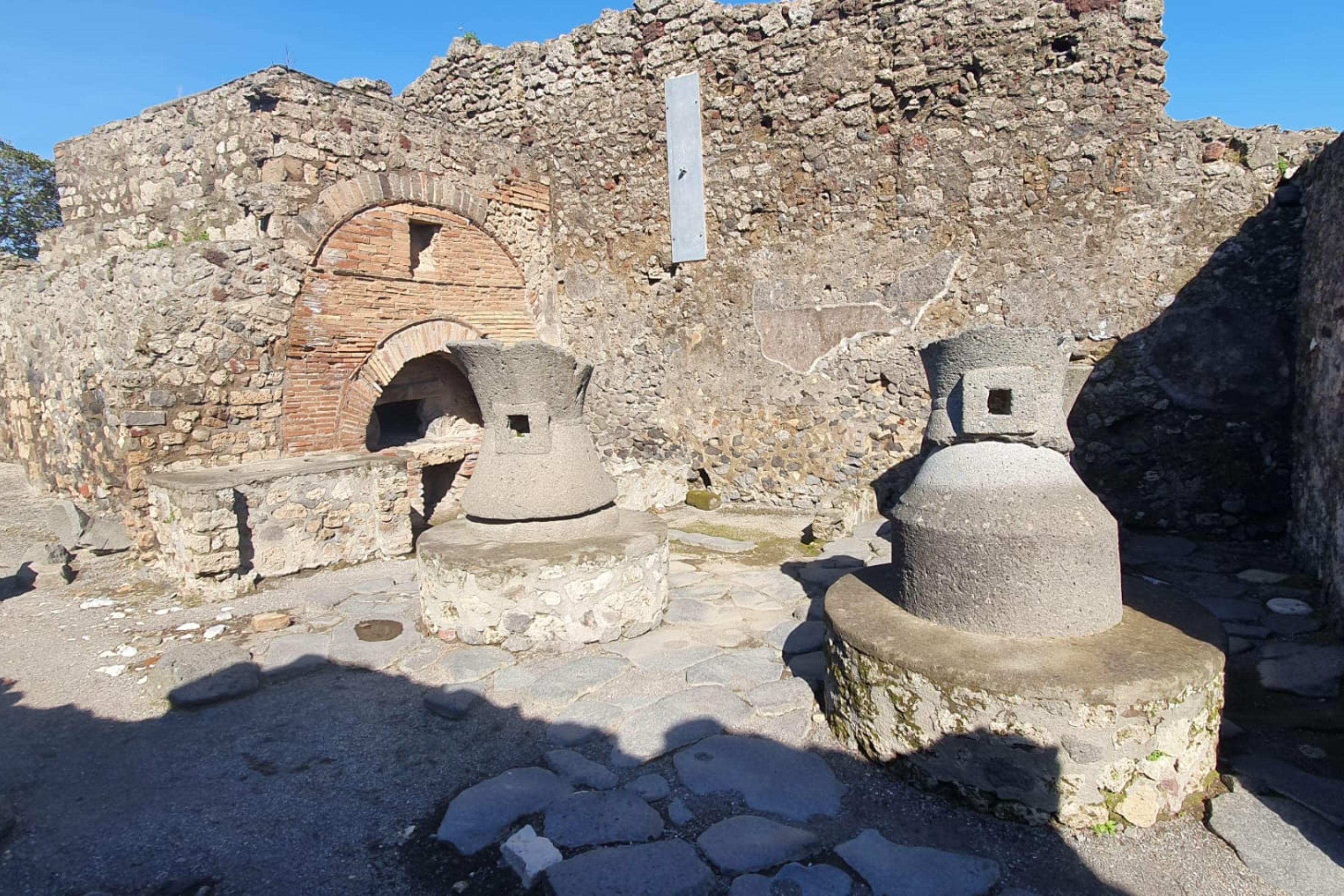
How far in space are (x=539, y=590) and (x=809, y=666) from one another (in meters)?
1.52

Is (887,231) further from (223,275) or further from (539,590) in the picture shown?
(223,275)

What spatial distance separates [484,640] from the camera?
4422mm

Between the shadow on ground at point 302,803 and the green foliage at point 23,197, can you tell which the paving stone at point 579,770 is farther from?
the green foliage at point 23,197

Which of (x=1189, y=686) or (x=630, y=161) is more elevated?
(x=630, y=161)

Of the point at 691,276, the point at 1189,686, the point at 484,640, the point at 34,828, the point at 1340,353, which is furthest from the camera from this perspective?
the point at 691,276

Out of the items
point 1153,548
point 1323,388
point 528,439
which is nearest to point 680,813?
point 528,439

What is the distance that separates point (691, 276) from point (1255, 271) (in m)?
4.83

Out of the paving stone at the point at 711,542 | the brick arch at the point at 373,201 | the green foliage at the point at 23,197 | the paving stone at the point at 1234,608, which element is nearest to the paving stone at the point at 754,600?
the paving stone at the point at 711,542

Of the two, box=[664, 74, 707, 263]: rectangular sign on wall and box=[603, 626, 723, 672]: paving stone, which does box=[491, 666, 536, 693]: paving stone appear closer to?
box=[603, 626, 723, 672]: paving stone

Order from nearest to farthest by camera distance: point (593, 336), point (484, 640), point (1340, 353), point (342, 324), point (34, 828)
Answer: point (34, 828), point (484, 640), point (1340, 353), point (342, 324), point (593, 336)

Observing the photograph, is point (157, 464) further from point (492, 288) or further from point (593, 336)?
point (593, 336)

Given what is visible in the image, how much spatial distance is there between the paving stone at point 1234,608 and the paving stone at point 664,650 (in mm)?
2866

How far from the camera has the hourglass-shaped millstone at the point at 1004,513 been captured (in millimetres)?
2994

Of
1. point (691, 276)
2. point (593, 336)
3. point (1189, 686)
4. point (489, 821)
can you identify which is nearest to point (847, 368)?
point (691, 276)
